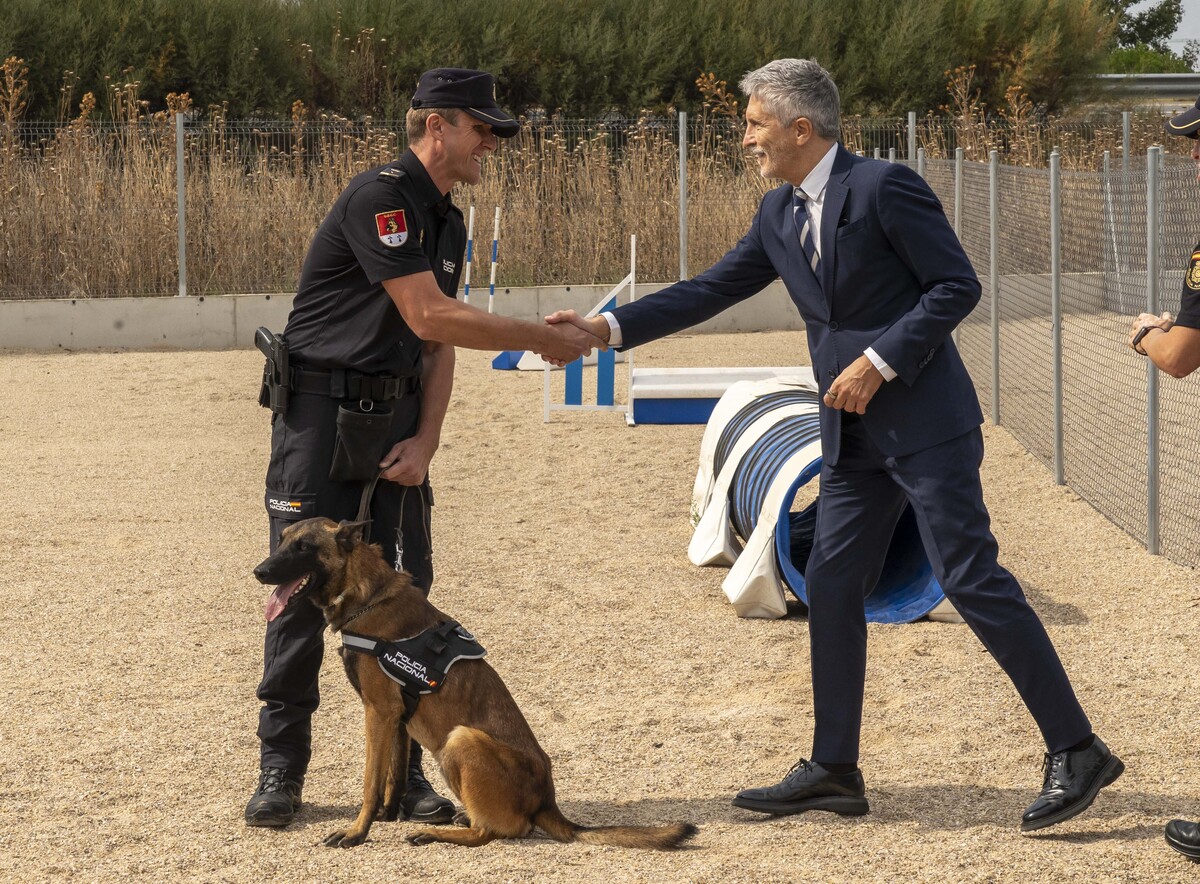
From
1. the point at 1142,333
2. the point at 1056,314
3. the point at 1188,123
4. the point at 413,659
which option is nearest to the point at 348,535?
the point at 413,659

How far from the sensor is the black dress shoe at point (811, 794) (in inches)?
169

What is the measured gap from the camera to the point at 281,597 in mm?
4066

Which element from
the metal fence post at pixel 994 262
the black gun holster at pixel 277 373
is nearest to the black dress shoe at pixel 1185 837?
the black gun holster at pixel 277 373

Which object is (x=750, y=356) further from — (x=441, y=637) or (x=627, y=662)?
(x=441, y=637)

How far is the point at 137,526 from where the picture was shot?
840cm

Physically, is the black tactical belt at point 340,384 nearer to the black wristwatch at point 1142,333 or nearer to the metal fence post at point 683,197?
the black wristwatch at point 1142,333

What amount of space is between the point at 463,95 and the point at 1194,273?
6.80 ft

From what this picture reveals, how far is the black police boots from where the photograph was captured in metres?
4.26

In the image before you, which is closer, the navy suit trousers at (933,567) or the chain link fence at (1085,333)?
the navy suit trousers at (933,567)

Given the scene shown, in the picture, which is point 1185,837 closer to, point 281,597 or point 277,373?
point 281,597

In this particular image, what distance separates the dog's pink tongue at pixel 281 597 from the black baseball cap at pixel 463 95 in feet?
4.65

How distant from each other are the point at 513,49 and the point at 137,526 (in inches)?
752

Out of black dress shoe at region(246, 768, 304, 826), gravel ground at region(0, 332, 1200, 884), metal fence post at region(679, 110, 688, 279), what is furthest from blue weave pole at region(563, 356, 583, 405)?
black dress shoe at region(246, 768, 304, 826)

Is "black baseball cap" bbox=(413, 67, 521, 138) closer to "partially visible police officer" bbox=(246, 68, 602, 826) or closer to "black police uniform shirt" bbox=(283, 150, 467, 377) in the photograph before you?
"partially visible police officer" bbox=(246, 68, 602, 826)
